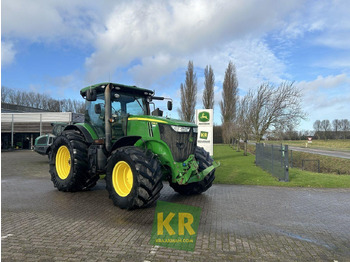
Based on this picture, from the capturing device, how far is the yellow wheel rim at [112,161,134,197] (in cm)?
610

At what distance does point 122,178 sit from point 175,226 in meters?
1.93

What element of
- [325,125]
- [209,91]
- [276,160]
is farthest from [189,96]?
[325,125]

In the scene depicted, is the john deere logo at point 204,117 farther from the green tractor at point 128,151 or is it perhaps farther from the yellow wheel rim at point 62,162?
the yellow wheel rim at point 62,162

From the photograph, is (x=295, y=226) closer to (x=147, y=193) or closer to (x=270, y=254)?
(x=270, y=254)

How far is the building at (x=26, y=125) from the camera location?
33.3 metres

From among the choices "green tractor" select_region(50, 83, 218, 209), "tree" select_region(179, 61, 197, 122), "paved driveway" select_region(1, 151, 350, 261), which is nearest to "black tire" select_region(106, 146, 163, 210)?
"green tractor" select_region(50, 83, 218, 209)

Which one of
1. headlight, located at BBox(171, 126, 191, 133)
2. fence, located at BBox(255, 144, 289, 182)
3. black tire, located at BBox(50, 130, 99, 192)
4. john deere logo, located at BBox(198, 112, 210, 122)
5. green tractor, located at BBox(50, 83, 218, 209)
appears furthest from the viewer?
john deere logo, located at BBox(198, 112, 210, 122)

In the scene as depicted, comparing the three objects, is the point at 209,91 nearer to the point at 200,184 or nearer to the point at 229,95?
the point at 229,95

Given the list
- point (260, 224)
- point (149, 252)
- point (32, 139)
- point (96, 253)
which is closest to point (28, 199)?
point (96, 253)

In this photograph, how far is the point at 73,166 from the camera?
717cm

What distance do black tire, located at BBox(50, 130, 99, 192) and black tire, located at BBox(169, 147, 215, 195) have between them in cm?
239

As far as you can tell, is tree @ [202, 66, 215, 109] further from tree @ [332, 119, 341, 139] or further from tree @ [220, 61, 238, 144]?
tree @ [332, 119, 341, 139]

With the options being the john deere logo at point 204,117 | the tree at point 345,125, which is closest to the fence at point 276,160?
the john deere logo at point 204,117

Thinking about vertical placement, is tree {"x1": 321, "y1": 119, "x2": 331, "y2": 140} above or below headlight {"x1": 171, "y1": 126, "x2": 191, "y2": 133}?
above
